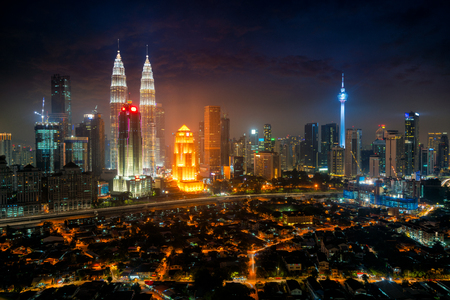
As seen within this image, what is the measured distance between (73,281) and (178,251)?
296 centimetres

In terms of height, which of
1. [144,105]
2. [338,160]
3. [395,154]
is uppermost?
[144,105]

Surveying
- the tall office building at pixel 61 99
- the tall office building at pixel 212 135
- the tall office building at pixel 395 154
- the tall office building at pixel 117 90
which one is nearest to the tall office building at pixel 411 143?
the tall office building at pixel 395 154

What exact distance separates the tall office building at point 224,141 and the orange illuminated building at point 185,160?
9.30 metres

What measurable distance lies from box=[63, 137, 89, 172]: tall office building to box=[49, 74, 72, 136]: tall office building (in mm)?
2399

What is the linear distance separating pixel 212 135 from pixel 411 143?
16594 millimetres

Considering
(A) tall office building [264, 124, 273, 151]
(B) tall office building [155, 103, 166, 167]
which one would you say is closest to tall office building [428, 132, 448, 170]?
(A) tall office building [264, 124, 273, 151]

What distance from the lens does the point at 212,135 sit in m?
29.5

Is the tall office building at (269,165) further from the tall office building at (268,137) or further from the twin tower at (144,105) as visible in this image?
the twin tower at (144,105)

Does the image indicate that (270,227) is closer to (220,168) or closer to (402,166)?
(220,168)

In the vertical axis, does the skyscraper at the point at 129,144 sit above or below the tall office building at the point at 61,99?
below

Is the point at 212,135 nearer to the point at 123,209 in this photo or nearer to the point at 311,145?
the point at 311,145

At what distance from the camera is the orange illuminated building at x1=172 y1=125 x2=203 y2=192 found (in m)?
21.0

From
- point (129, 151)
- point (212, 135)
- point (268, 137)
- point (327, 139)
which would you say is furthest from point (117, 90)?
point (327, 139)

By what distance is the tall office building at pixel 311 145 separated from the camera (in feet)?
118
